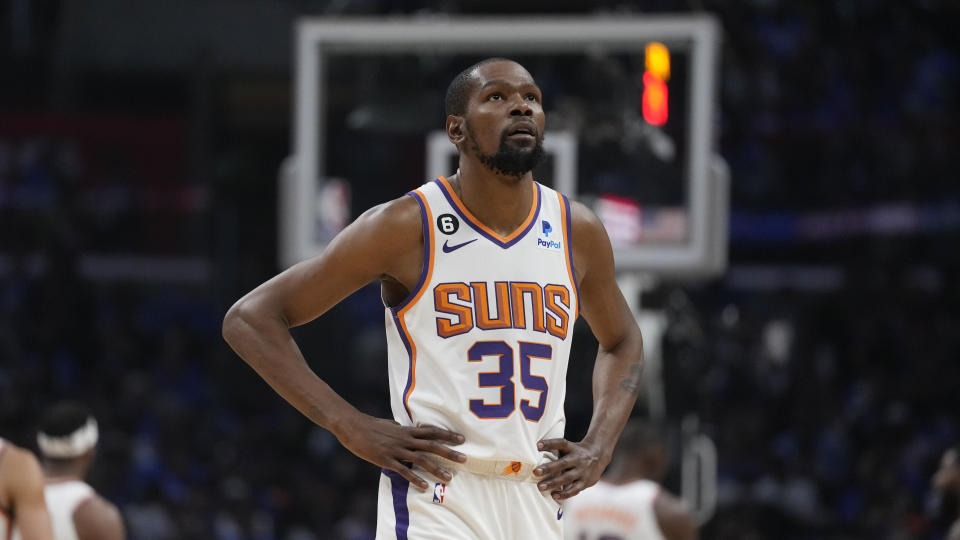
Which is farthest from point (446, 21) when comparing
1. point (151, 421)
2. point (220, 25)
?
point (220, 25)

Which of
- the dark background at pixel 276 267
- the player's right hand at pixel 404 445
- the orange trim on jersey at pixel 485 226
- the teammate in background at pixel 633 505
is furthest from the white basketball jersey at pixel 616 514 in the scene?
the dark background at pixel 276 267

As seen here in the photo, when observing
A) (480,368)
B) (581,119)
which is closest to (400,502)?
(480,368)

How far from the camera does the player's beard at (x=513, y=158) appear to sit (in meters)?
3.70

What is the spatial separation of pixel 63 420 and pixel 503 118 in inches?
110

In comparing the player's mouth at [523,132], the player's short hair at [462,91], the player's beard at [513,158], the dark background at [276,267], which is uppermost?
the player's short hair at [462,91]

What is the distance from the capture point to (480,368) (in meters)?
3.65

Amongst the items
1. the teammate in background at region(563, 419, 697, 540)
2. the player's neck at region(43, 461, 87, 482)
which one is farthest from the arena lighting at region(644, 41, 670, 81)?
the player's neck at region(43, 461, 87, 482)

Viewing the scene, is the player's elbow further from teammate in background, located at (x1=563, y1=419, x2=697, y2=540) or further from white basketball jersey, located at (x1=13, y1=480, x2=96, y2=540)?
teammate in background, located at (x1=563, y1=419, x2=697, y2=540)

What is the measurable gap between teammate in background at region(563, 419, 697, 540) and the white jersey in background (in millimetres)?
3096

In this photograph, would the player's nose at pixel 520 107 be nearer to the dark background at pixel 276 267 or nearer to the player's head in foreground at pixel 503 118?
the player's head in foreground at pixel 503 118

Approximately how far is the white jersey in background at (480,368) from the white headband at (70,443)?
2.45 metres

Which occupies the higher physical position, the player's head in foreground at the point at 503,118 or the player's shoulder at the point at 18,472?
the player's head in foreground at the point at 503,118

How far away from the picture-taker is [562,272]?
3830 mm

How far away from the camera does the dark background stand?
1459 centimetres
